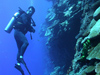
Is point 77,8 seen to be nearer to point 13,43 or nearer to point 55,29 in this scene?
point 55,29

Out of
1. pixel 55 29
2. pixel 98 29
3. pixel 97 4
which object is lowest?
pixel 98 29

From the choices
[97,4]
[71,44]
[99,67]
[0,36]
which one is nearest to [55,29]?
[71,44]

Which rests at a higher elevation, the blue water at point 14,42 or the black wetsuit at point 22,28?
the blue water at point 14,42

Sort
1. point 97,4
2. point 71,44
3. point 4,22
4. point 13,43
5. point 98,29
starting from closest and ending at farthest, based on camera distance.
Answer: point 98,29
point 97,4
point 71,44
point 4,22
point 13,43

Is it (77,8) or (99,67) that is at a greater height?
(77,8)

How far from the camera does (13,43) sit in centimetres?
10644

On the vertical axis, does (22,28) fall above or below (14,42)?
below

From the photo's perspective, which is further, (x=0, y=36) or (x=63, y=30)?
(x=0, y=36)

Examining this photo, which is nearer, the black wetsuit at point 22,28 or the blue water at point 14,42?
the black wetsuit at point 22,28

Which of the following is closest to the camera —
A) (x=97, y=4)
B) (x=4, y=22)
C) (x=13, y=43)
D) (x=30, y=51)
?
(x=97, y=4)

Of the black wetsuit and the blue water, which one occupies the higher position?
the blue water

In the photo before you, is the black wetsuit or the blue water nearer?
the black wetsuit

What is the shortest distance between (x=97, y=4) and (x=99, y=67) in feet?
9.86

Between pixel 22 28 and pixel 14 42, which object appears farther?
pixel 14 42
